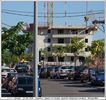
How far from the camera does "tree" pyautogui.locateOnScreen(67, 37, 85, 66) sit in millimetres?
93000

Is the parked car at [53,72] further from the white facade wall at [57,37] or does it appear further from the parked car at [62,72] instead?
the white facade wall at [57,37]

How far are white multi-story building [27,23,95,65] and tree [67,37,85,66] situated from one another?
7.45 ft

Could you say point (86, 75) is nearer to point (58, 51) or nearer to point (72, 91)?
A: point (72, 91)

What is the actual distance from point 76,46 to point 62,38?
10.1 meters

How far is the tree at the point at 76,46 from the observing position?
305 feet

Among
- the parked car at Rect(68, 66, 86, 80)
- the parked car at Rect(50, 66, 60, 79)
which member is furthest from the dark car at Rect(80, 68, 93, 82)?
the parked car at Rect(50, 66, 60, 79)

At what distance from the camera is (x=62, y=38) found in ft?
337

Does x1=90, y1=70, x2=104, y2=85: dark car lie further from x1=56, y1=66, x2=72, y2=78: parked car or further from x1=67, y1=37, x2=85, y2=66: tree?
x1=67, y1=37, x2=85, y2=66: tree

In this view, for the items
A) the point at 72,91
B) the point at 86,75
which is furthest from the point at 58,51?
the point at 72,91

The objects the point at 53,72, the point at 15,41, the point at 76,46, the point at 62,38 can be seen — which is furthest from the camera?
the point at 62,38

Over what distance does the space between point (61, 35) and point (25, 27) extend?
273ft

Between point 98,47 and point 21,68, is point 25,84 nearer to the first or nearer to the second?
point 21,68

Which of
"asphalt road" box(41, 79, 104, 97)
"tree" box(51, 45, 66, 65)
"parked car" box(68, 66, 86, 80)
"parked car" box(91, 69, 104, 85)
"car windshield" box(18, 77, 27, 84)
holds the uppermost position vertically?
"tree" box(51, 45, 66, 65)

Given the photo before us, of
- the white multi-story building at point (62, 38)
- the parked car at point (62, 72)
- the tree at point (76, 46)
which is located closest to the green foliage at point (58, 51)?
the white multi-story building at point (62, 38)
